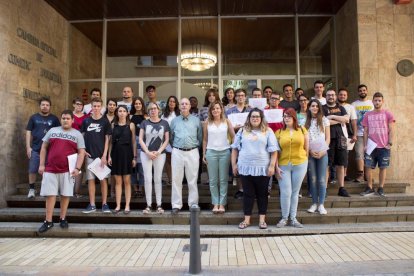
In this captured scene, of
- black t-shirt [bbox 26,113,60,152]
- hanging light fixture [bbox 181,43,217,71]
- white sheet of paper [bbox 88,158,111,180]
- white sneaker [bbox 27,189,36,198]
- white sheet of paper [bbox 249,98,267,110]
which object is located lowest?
white sneaker [bbox 27,189,36,198]

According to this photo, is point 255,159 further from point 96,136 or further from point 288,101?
point 96,136

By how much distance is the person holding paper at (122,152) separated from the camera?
646cm

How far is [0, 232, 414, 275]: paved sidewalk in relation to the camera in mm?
4625

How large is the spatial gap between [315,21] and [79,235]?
9.24 m

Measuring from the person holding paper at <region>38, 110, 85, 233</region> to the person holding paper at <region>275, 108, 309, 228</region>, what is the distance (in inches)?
131

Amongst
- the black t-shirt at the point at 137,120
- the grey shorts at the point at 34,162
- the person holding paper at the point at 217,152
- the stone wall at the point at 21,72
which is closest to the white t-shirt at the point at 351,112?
the person holding paper at the point at 217,152

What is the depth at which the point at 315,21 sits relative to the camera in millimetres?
11547

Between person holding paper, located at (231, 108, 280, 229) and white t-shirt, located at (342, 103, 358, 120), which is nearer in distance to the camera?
person holding paper, located at (231, 108, 280, 229)

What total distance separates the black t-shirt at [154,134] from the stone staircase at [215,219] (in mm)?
1179

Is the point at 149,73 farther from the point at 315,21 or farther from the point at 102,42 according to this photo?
the point at 315,21

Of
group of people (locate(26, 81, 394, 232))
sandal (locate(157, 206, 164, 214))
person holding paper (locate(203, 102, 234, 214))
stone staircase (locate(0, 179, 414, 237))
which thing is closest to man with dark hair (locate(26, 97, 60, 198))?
stone staircase (locate(0, 179, 414, 237))

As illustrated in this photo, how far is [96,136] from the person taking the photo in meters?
6.54

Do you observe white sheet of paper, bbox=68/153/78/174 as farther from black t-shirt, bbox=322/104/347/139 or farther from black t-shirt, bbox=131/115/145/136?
black t-shirt, bbox=322/104/347/139

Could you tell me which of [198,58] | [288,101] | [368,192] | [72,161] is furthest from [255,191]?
[198,58]
